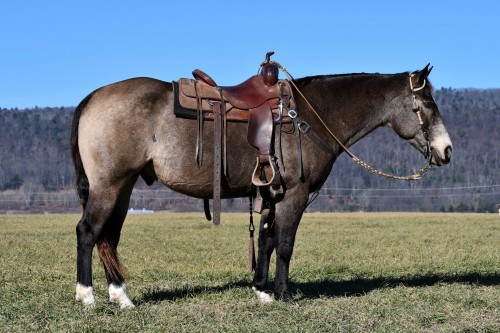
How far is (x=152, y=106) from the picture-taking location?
842 centimetres

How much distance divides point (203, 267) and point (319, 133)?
5.03 m

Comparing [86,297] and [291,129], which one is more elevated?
[291,129]

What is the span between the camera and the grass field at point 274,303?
7086 mm

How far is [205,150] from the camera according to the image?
852 cm

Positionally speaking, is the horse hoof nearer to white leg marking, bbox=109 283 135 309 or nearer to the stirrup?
the stirrup

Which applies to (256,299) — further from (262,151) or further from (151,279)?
(151,279)

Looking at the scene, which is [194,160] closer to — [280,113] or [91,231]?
[280,113]

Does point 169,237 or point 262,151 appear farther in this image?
point 169,237

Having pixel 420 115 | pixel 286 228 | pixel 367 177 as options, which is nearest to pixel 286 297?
pixel 286 228

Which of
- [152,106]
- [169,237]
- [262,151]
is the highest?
[152,106]

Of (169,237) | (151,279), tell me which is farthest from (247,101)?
(169,237)

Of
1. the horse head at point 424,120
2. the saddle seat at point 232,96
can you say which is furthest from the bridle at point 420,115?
the saddle seat at point 232,96

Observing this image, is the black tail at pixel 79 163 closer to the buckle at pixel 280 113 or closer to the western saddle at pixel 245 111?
the western saddle at pixel 245 111

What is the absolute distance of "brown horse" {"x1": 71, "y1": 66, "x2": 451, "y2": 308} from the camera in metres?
8.23
